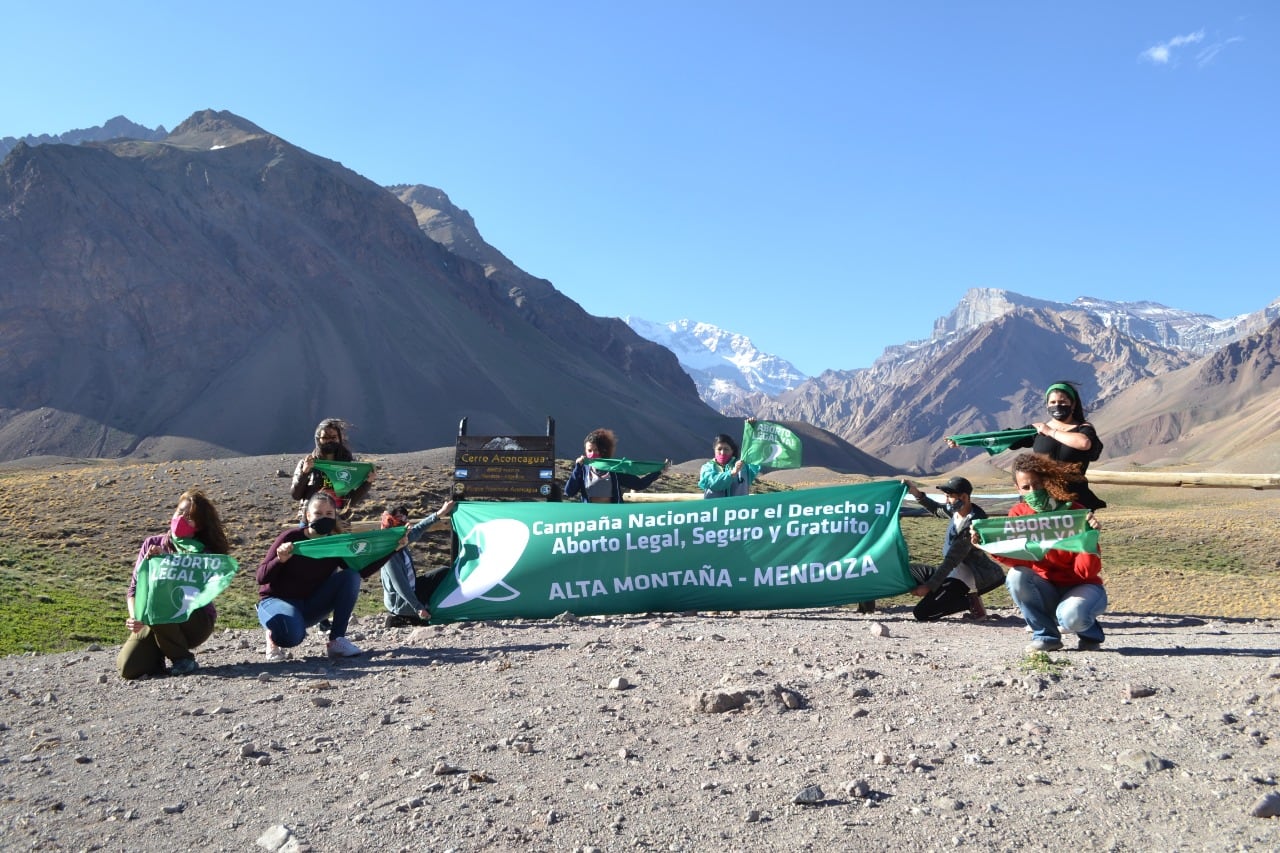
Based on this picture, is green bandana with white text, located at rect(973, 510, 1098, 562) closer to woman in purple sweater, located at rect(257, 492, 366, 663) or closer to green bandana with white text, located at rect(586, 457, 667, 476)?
woman in purple sweater, located at rect(257, 492, 366, 663)

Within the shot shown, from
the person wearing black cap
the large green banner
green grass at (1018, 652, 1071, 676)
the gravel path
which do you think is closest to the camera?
the gravel path

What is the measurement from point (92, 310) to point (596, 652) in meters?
119

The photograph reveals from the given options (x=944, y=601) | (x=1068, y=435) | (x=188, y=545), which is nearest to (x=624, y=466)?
(x=944, y=601)

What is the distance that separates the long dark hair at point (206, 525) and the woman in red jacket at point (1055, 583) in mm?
5941

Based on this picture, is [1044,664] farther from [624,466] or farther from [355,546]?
[624,466]

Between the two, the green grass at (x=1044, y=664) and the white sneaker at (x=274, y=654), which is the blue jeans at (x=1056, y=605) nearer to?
the green grass at (x=1044, y=664)

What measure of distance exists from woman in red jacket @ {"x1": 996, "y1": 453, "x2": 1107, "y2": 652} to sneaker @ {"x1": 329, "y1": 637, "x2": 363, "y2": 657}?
16.2 feet

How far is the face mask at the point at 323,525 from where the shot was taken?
337 inches

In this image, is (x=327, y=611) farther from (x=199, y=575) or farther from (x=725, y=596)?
(x=725, y=596)

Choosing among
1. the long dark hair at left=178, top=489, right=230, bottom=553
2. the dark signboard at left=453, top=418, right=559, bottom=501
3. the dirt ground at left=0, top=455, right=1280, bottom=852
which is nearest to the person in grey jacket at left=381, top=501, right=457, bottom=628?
the dirt ground at left=0, top=455, right=1280, bottom=852

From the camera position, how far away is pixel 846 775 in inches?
203

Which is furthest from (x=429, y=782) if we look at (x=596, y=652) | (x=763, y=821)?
(x=596, y=652)

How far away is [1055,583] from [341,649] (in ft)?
17.6

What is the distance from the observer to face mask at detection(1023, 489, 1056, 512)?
7742 mm
